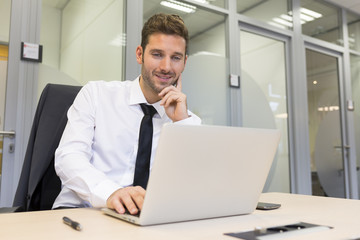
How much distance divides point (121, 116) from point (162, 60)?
11.7 inches

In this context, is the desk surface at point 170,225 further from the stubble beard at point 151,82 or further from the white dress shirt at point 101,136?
the stubble beard at point 151,82

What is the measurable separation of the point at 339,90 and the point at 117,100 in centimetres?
377

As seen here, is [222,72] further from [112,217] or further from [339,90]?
[112,217]

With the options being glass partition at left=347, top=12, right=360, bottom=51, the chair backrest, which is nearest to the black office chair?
the chair backrest

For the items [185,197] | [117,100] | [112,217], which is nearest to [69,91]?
[117,100]

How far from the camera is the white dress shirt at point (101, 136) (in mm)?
1104

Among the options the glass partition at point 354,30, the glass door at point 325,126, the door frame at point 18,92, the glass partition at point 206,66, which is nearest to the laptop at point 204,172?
the door frame at point 18,92

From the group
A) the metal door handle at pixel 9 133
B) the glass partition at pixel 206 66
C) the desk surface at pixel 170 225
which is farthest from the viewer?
the glass partition at pixel 206 66

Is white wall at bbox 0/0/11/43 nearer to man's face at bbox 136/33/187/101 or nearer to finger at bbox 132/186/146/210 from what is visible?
man's face at bbox 136/33/187/101

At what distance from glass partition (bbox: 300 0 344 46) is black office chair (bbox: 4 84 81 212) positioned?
137 inches

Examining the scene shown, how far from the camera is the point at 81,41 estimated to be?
2.46 meters

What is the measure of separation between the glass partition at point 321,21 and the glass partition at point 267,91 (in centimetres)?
54

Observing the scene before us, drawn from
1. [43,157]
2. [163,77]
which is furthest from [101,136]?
[163,77]

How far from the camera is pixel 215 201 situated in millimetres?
766
